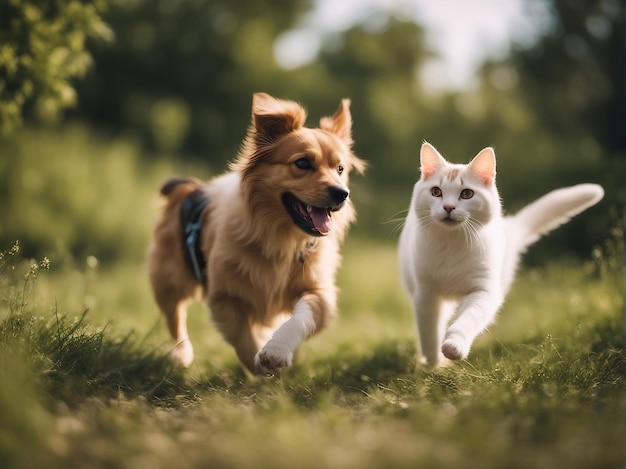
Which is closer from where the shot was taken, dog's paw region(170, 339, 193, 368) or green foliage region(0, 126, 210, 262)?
dog's paw region(170, 339, 193, 368)

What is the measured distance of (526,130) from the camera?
18266 millimetres

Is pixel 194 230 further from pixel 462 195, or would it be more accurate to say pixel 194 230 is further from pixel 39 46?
pixel 462 195

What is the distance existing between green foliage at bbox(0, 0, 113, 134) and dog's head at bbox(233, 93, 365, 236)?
67.0 inches

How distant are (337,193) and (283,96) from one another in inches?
567

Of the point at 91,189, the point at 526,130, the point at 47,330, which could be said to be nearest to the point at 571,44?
the point at 526,130

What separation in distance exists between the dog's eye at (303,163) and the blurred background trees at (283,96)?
205 inches

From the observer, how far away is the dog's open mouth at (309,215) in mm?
3871

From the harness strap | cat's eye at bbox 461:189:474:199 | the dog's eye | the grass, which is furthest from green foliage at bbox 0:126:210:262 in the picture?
cat's eye at bbox 461:189:474:199

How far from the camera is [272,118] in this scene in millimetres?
4023

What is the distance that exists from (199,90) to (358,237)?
23.5 ft

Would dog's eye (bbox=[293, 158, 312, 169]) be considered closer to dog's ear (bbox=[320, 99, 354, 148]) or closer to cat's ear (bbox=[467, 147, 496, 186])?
dog's ear (bbox=[320, 99, 354, 148])

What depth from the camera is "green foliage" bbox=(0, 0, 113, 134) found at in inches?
176

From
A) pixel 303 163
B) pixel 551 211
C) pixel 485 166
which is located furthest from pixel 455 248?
pixel 551 211

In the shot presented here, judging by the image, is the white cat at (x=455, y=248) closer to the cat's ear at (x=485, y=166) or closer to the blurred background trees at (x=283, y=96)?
the cat's ear at (x=485, y=166)
